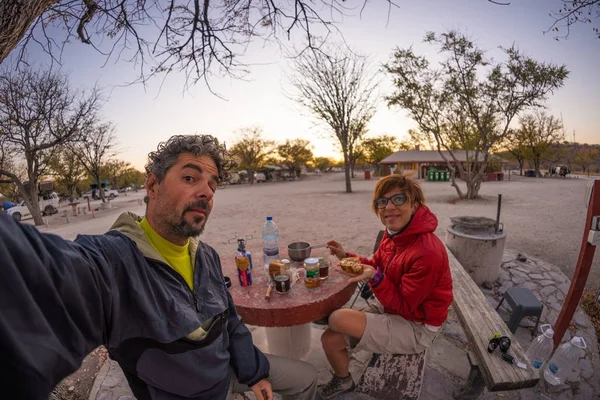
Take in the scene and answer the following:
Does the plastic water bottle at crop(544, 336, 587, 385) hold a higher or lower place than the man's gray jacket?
lower

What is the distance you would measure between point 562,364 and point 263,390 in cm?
311

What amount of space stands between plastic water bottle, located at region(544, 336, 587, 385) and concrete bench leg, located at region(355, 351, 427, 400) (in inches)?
59.7

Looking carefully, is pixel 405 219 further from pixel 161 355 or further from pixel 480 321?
pixel 161 355

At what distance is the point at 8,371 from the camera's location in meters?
0.63

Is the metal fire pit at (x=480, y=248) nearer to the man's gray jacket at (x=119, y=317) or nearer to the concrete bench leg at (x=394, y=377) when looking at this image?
the concrete bench leg at (x=394, y=377)

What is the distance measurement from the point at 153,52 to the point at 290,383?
3.78 metres

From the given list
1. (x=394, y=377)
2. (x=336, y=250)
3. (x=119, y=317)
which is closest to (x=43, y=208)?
(x=336, y=250)

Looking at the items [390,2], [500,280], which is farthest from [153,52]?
[500,280]

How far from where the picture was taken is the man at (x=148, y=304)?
0.69m

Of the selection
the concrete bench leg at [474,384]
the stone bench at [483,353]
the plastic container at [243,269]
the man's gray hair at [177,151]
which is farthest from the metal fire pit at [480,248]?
the man's gray hair at [177,151]

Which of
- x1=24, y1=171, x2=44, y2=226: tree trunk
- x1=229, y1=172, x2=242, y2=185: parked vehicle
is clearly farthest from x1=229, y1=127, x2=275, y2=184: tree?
x1=24, y1=171, x2=44, y2=226: tree trunk

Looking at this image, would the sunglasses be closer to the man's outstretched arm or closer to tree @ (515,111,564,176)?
the man's outstretched arm

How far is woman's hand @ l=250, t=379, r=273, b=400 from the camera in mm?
1817

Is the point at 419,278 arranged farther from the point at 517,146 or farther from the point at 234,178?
the point at 517,146
